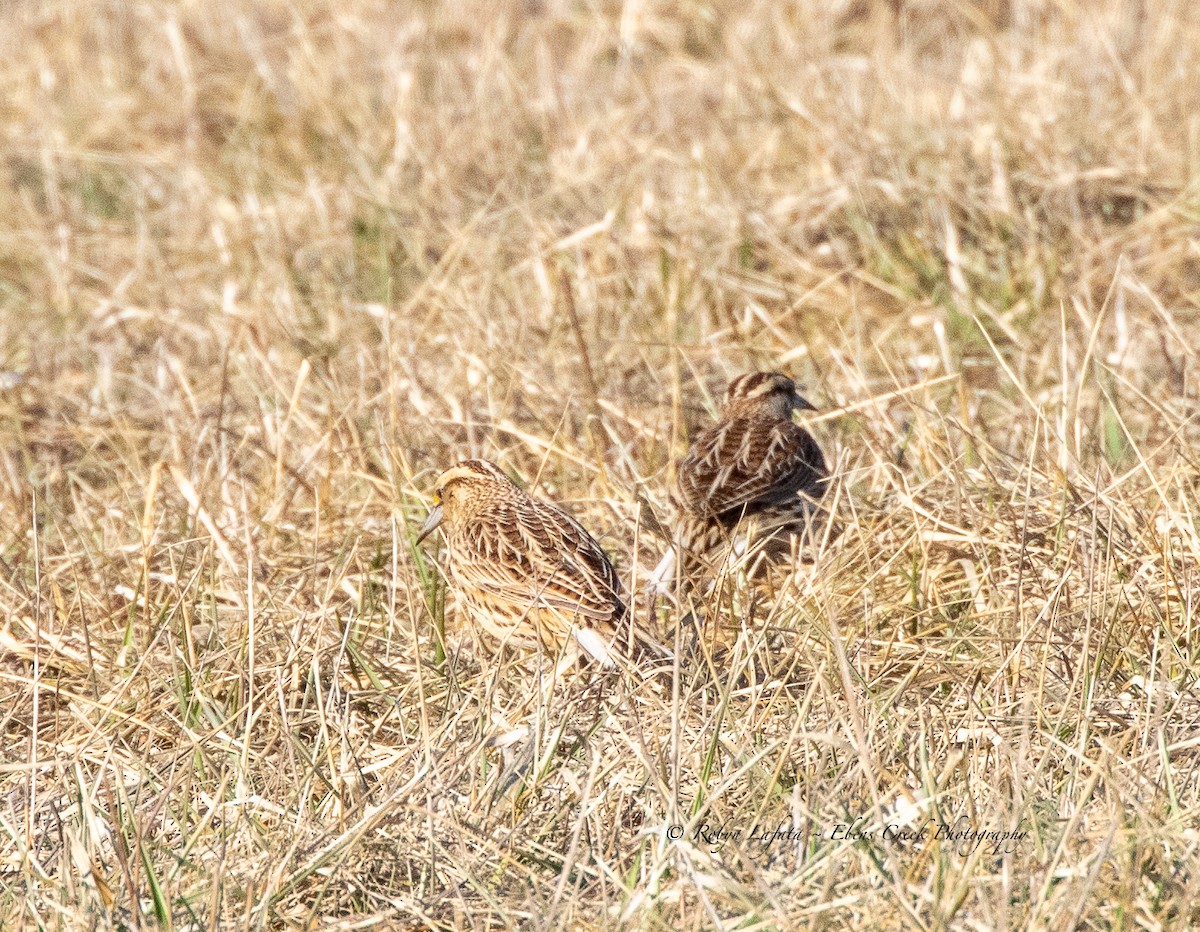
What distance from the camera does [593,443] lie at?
6.41m

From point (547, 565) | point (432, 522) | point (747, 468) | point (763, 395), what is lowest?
point (763, 395)

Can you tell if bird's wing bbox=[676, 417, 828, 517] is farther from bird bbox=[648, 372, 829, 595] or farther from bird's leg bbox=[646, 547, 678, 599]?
bird's leg bbox=[646, 547, 678, 599]

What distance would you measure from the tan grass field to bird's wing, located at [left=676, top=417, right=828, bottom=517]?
263 mm

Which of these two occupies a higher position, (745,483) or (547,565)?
(547,565)

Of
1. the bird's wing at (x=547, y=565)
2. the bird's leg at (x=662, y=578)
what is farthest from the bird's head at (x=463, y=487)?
the bird's leg at (x=662, y=578)

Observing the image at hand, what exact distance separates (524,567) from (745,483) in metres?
0.90

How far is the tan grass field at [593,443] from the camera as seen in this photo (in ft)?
13.1

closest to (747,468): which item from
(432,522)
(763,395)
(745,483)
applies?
(745,483)

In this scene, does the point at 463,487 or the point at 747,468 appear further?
the point at 747,468

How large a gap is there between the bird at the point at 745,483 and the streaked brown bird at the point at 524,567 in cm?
35

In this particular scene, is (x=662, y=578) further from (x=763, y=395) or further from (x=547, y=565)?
(x=763, y=395)

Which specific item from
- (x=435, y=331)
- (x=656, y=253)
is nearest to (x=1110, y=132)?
(x=656, y=253)

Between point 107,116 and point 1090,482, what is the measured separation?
23.6ft

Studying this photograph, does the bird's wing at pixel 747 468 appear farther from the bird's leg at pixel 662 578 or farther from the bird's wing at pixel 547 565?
the bird's wing at pixel 547 565
